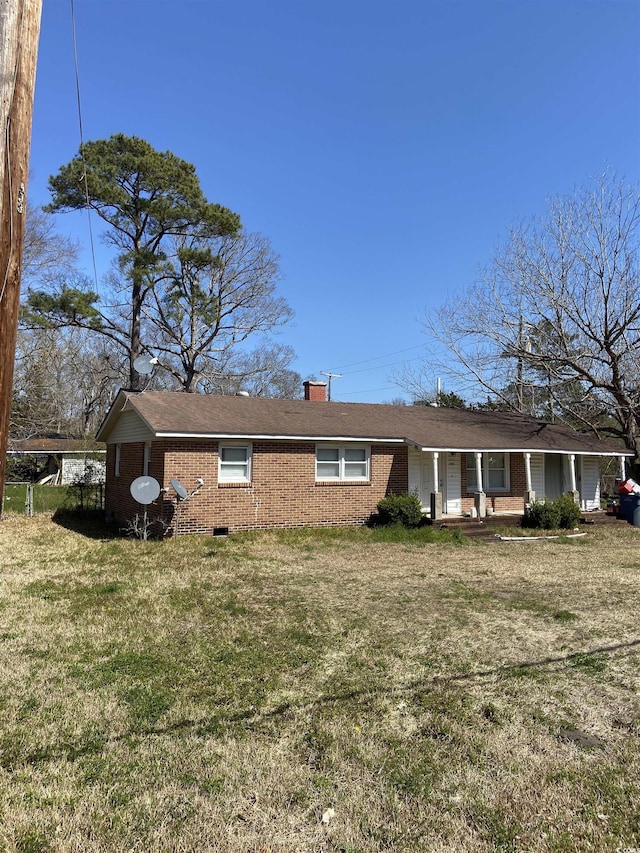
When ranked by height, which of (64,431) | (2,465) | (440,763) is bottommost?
(440,763)

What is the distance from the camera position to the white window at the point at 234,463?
13.9 meters

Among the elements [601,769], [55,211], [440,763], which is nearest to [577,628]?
[601,769]

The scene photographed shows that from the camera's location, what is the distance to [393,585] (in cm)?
874

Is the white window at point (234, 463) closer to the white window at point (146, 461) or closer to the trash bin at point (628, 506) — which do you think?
the white window at point (146, 461)

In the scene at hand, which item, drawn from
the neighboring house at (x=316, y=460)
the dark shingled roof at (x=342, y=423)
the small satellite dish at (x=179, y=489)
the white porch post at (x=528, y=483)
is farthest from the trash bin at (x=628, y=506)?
the small satellite dish at (x=179, y=489)

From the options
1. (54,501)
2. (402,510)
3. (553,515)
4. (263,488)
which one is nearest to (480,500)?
(553,515)

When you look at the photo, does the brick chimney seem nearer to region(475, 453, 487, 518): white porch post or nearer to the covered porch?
the covered porch

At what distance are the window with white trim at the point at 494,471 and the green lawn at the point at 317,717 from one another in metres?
9.66

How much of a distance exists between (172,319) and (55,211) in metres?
7.44

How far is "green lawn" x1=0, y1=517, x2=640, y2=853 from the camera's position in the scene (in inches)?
116

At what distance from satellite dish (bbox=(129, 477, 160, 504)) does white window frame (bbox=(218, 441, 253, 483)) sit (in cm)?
189

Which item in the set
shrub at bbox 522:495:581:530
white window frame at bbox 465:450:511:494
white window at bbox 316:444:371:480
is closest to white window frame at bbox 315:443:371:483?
white window at bbox 316:444:371:480

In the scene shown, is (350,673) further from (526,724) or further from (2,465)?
(2,465)

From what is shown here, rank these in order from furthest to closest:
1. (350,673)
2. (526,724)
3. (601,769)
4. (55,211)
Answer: (55,211) → (350,673) → (526,724) → (601,769)
